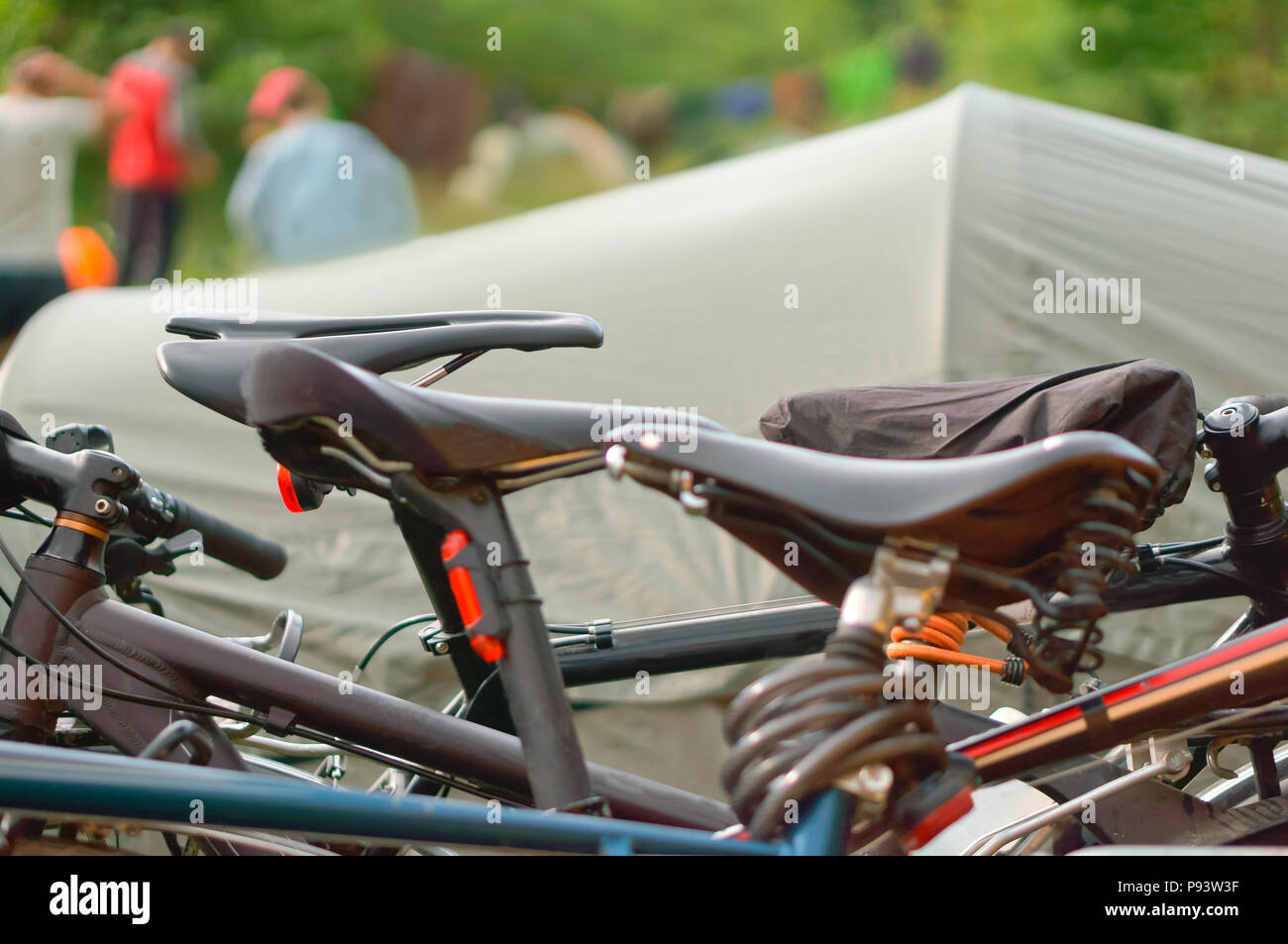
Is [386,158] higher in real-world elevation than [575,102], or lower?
lower

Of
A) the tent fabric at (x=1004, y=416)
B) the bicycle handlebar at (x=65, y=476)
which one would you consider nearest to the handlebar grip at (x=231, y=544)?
the bicycle handlebar at (x=65, y=476)

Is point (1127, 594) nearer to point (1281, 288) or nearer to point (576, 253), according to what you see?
point (1281, 288)

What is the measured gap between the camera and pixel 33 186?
631 centimetres

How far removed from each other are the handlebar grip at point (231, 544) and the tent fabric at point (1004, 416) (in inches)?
37.1

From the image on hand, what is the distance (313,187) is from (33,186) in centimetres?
128

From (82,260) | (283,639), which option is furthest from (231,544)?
(82,260)

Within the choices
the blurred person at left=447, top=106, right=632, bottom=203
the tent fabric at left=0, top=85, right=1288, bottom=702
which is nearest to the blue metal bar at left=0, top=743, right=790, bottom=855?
the tent fabric at left=0, top=85, right=1288, bottom=702

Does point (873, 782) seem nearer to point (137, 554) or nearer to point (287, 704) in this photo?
point (287, 704)

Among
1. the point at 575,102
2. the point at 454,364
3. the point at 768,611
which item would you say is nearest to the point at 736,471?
the point at 454,364

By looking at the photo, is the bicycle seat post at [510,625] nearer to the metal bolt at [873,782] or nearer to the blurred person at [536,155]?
the metal bolt at [873,782]

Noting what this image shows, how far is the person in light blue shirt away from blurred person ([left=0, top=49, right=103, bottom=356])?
2.91ft

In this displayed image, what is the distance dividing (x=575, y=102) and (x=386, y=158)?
18.1 m

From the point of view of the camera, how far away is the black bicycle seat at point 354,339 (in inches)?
76.4

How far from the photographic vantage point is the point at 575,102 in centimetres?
2436
